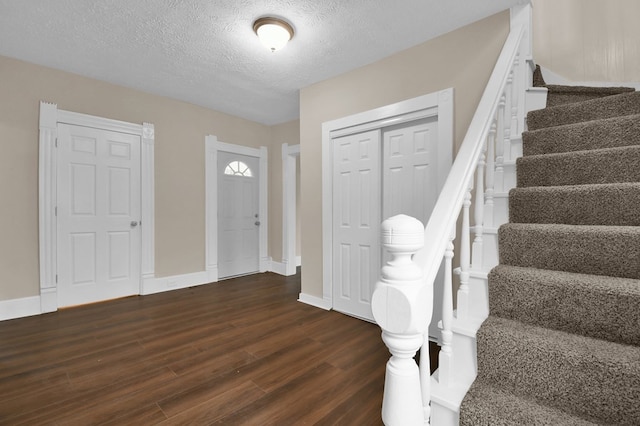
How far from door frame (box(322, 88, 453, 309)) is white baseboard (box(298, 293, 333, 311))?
11 mm

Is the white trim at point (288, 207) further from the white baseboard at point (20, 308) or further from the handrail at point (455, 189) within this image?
the handrail at point (455, 189)

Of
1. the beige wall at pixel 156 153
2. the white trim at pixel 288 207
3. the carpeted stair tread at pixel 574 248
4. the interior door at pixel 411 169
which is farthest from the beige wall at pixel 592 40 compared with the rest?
the white trim at pixel 288 207

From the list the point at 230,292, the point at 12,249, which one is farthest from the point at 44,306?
the point at 230,292

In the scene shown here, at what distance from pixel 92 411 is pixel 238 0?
2.70m

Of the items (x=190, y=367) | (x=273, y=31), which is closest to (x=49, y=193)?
(x=190, y=367)

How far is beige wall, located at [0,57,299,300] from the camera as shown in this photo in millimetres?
2809

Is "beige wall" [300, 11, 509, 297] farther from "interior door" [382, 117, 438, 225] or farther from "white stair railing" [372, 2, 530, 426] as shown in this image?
"white stair railing" [372, 2, 530, 426]

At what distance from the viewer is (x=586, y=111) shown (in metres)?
1.84

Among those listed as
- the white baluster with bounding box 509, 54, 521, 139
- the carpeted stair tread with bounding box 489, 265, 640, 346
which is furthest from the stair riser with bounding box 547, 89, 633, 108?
the carpeted stair tread with bounding box 489, 265, 640, 346

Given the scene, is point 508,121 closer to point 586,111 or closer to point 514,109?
point 514,109

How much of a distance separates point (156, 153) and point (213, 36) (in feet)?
6.43

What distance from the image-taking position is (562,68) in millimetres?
2793

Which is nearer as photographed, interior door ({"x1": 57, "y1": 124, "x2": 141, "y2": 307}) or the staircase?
the staircase

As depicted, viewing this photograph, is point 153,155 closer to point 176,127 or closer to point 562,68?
point 176,127
